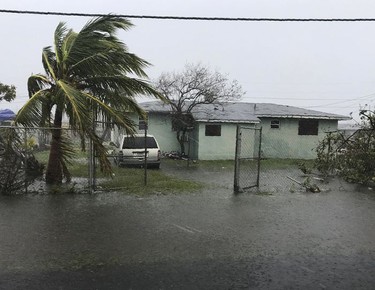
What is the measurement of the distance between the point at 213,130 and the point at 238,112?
296 centimetres

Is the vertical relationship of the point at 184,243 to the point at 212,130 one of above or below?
below

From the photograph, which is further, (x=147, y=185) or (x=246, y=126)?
(x=246, y=126)

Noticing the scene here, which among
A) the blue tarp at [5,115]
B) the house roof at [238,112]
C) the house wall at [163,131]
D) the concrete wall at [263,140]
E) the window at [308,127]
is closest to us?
the house roof at [238,112]

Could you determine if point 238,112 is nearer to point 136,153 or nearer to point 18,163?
point 136,153

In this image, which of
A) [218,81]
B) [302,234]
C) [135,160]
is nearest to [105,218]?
[302,234]

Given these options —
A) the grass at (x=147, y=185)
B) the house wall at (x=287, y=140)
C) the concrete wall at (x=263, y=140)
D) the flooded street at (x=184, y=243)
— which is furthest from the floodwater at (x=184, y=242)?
the house wall at (x=287, y=140)

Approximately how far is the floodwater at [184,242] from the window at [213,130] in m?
14.1

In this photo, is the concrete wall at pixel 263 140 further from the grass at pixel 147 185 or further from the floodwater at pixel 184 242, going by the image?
the floodwater at pixel 184 242

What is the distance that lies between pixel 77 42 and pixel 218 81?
15901 mm

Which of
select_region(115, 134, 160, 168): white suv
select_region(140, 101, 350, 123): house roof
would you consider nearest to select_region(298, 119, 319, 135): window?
select_region(140, 101, 350, 123): house roof

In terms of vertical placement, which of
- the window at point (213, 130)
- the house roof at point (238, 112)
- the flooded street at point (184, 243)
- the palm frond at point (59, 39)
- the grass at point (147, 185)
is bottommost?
the flooded street at point (184, 243)

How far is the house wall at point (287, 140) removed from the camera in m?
25.2

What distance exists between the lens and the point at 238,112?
2602cm

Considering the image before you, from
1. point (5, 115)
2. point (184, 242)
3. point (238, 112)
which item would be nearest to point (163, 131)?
point (238, 112)
